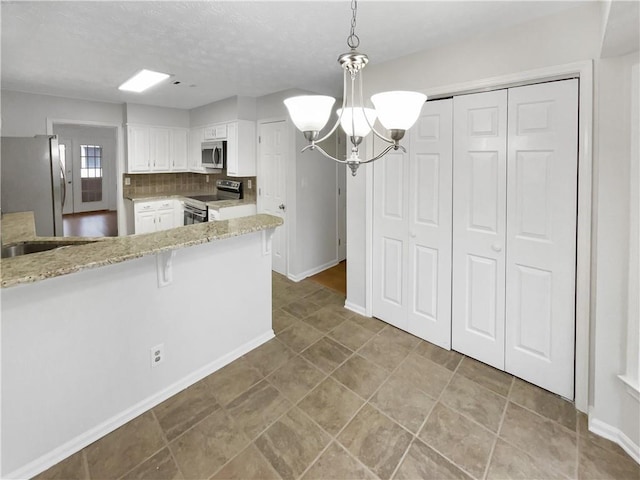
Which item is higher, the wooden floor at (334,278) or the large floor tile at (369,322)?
the wooden floor at (334,278)

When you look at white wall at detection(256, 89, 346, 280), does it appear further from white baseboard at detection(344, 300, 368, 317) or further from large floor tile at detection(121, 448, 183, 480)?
large floor tile at detection(121, 448, 183, 480)

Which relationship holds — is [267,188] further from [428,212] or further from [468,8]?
[468,8]

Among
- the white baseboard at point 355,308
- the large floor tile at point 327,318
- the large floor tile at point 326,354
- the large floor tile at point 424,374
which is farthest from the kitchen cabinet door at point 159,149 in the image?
the large floor tile at point 424,374

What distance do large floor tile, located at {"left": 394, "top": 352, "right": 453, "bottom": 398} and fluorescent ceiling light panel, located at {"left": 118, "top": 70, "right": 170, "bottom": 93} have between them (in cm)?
353

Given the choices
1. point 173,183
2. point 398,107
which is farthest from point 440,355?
point 173,183

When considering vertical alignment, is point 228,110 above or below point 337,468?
above

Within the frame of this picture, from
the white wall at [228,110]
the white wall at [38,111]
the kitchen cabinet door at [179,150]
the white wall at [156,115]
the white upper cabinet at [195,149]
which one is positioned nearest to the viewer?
the white wall at [38,111]

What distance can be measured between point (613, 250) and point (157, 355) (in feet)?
8.81

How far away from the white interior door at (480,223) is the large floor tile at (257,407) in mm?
1493

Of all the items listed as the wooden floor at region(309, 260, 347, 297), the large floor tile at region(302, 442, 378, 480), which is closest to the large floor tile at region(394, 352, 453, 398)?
the large floor tile at region(302, 442, 378, 480)

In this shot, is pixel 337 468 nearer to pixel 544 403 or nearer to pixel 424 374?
pixel 424 374

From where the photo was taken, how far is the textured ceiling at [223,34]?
76.2 inches

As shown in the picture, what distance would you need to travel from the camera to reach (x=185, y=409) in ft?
6.57

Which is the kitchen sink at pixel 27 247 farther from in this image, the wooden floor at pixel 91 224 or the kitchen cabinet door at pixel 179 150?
the wooden floor at pixel 91 224
